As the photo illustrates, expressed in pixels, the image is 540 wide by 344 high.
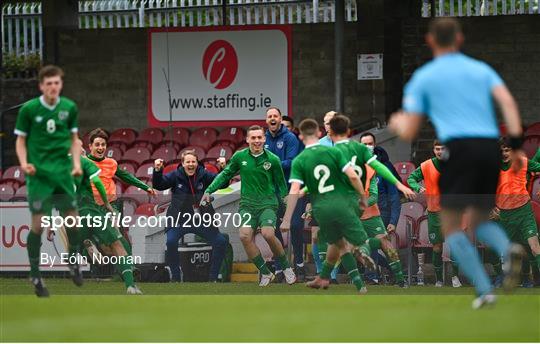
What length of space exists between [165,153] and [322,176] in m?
9.92

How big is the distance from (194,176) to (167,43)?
28.7ft

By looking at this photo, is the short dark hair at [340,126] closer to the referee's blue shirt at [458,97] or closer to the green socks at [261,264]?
the green socks at [261,264]

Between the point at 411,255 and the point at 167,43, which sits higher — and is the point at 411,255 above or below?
below

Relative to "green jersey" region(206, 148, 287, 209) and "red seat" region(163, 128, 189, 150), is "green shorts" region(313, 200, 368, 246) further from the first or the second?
"red seat" region(163, 128, 189, 150)

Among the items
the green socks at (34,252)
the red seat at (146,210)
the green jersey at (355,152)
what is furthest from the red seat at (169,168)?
the green socks at (34,252)

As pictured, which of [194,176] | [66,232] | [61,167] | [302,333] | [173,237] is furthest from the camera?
[194,176]

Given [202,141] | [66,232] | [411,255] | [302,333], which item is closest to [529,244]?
[411,255]

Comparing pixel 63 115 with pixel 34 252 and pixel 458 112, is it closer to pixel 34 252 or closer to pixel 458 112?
pixel 34 252

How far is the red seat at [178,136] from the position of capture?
997 inches

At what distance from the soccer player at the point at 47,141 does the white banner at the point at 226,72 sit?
41.7 feet

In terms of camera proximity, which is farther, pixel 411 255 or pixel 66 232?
pixel 411 255

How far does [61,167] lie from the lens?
43.7ft

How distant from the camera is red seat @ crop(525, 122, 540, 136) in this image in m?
22.3

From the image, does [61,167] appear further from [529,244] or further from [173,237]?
[529,244]
